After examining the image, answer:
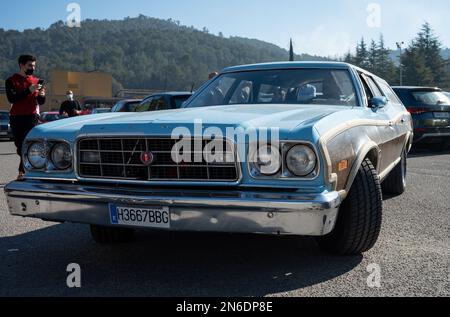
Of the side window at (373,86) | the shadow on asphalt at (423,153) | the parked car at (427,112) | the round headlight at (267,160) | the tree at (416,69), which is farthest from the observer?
the tree at (416,69)

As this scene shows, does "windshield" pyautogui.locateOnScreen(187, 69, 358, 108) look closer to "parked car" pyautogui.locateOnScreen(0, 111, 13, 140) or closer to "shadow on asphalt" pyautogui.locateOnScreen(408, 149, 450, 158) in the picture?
"shadow on asphalt" pyautogui.locateOnScreen(408, 149, 450, 158)

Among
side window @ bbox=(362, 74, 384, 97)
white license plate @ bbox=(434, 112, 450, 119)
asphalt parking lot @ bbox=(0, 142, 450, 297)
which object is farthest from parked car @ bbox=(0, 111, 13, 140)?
side window @ bbox=(362, 74, 384, 97)

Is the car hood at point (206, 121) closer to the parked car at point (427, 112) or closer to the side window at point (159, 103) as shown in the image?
the side window at point (159, 103)

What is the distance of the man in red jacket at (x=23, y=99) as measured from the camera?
654 cm

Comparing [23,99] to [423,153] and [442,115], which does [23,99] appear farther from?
[423,153]

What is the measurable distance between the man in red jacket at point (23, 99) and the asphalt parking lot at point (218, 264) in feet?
7.64

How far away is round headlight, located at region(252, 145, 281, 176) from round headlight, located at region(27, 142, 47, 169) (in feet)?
4.93

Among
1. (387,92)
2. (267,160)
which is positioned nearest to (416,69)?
(387,92)

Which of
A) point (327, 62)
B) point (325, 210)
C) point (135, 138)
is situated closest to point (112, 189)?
point (135, 138)

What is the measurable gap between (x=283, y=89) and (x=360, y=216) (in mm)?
1501

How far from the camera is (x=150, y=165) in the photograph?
301 cm

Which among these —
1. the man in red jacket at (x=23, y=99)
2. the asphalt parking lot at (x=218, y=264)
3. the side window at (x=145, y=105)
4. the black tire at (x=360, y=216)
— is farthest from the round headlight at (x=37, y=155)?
the side window at (x=145, y=105)

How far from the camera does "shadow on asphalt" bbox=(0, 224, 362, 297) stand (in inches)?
113
